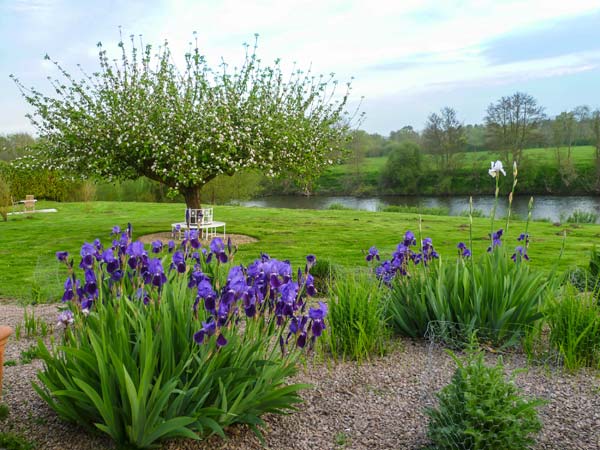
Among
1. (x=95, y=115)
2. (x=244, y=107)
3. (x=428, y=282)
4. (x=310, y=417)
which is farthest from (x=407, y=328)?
(x=95, y=115)

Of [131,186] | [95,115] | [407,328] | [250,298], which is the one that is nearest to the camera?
[250,298]

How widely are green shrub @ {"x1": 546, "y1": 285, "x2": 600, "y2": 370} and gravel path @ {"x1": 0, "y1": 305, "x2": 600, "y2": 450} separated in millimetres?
155

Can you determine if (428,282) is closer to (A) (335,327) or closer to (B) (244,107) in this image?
(A) (335,327)

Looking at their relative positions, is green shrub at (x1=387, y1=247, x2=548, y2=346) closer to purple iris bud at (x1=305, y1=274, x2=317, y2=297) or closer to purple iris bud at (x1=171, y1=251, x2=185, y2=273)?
purple iris bud at (x1=305, y1=274, x2=317, y2=297)

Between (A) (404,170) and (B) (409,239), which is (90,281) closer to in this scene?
(B) (409,239)

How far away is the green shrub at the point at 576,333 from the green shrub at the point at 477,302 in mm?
280

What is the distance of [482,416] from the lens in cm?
283

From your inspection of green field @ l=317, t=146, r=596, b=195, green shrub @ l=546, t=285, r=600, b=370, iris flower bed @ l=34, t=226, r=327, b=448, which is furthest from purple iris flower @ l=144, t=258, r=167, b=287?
green field @ l=317, t=146, r=596, b=195

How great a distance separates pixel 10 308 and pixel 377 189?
44.3 metres

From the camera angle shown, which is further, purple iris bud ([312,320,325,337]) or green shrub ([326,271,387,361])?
green shrub ([326,271,387,361])

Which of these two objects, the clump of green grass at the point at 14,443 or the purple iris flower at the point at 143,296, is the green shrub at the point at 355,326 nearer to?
the purple iris flower at the point at 143,296

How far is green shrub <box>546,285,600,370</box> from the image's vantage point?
411 centimetres

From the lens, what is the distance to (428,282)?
16.0ft

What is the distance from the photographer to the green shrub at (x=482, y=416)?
112 inches
